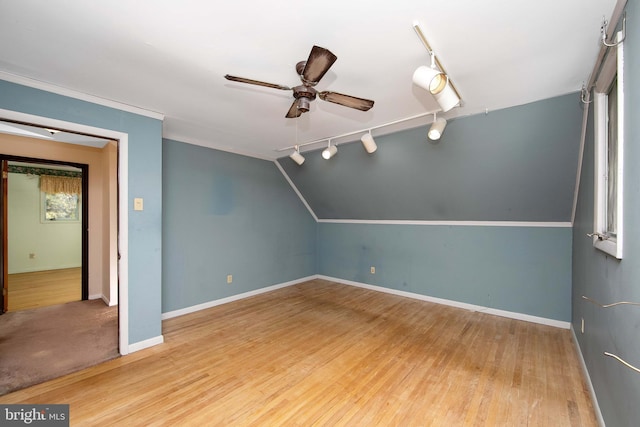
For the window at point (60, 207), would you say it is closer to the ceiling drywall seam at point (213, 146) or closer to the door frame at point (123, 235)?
the ceiling drywall seam at point (213, 146)

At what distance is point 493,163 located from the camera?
9.52 feet

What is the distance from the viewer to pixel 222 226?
3.96m

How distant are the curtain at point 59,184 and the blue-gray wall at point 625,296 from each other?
27.6 ft

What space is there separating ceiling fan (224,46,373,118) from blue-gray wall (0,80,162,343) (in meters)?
1.60

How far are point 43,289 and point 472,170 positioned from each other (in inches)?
275

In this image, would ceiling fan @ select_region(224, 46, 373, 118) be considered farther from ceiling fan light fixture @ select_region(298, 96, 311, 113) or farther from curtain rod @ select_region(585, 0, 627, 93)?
curtain rod @ select_region(585, 0, 627, 93)

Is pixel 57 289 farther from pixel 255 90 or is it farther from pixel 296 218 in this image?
pixel 255 90

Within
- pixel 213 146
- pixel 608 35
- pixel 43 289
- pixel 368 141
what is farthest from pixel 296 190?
pixel 43 289

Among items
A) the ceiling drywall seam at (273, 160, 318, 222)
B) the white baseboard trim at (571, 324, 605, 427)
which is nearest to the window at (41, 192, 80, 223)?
the ceiling drywall seam at (273, 160, 318, 222)

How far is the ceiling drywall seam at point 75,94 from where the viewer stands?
6.52 ft

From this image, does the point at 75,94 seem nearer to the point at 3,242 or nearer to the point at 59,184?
the point at 3,242

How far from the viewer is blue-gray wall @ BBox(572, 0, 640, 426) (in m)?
1.08

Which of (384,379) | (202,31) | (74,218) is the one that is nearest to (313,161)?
(202,31)

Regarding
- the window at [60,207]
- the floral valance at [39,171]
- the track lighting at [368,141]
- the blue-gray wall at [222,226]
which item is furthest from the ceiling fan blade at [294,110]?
the window at [60,207]
